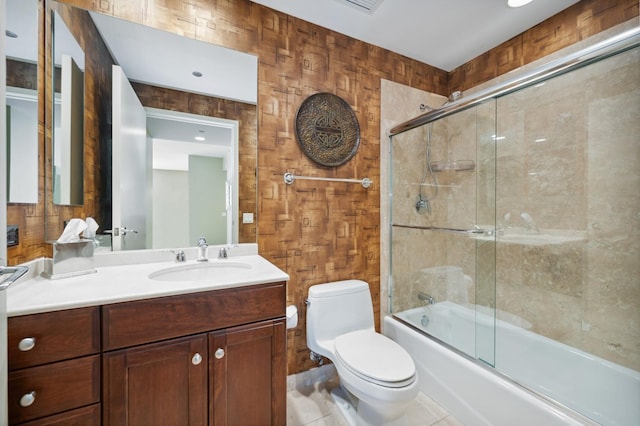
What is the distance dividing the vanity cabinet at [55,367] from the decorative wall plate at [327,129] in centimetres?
143

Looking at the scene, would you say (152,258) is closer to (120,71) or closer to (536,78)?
(120,71)

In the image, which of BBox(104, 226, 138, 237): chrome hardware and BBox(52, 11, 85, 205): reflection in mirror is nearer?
BBox(52, 11, 85, 205): reflection in mirror

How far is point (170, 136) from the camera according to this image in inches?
59.0

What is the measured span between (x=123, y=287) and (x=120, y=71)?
1.13 m

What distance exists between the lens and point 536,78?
54.1 inches

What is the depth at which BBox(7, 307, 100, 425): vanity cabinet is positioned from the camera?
798 mm

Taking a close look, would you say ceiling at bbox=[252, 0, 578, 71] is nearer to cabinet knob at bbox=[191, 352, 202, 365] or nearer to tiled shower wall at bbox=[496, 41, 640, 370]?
tiled shower wall at bbox=[496, 41, 640, 370]

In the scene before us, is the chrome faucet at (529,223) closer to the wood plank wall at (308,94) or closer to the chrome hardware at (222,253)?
the wood plank wall at (308,94)

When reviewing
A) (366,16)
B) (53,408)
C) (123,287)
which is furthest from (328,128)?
(53,408)

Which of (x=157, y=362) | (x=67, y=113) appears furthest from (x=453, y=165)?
(x=67, y=113)

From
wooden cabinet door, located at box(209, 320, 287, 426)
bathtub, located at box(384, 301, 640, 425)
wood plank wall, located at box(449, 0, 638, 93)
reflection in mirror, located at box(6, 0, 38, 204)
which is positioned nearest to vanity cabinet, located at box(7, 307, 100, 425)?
wooden cabinet door, located at box(209, 320, 287, 426)

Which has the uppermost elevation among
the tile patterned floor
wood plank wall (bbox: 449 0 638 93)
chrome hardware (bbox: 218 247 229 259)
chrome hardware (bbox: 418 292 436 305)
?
wood plank wall (bbox: 449 0 638 93)

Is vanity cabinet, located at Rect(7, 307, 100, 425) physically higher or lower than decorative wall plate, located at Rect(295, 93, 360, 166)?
lower

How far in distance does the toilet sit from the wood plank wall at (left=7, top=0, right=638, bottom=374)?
0.60 ft
